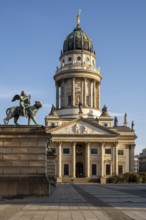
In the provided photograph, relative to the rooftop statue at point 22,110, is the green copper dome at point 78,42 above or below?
above

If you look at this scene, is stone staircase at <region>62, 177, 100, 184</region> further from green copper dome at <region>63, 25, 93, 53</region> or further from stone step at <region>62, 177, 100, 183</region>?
green copper dome at <region>63, 25, 93, 53</region>

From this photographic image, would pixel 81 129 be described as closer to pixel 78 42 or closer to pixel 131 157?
pixel 131 157

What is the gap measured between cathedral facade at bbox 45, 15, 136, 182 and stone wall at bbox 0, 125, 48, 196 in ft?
237

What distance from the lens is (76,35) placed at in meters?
127

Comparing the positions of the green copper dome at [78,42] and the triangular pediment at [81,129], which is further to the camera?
the green copper dome at [78,42]

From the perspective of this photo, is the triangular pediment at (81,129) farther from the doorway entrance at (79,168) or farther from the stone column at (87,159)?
the doorway entrance at (79,168)

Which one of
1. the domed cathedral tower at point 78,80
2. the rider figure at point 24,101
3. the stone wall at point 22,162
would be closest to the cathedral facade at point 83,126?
the domed cathedral tower at point 78,80

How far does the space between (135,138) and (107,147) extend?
33.8ft

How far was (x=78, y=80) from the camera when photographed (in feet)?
393

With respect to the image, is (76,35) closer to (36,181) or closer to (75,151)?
(75,151)

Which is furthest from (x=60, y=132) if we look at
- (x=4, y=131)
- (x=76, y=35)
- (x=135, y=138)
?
(x=4, y=131)

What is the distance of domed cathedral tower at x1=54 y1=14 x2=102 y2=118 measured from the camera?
11706cm

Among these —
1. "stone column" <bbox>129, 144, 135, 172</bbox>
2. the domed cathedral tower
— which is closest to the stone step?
"stone column" <bbox>129, 144, 135, 172</bbox>

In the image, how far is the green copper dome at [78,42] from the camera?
409ft
